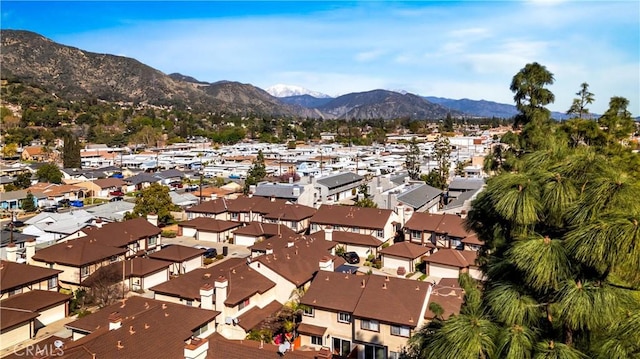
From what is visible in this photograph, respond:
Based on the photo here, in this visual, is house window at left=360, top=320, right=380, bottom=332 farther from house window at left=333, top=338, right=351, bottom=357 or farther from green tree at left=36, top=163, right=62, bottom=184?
green tree at left=36, top=163, right=62, bottom=184

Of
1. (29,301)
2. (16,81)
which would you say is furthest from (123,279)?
Answer: (16,81)

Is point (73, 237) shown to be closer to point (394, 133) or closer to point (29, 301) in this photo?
point (29, 301)

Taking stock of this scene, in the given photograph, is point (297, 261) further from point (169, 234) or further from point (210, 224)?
point (169, 234)

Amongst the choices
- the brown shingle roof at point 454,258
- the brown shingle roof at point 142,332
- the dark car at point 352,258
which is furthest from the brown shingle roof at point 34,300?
the brown shingle roof at point 454,258

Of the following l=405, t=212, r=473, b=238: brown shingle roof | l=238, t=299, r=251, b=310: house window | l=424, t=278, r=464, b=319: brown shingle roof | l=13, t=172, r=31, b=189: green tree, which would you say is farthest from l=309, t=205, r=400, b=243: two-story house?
l=13, t=172, r=31, b=189: green tree

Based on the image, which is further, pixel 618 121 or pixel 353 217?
pixel 353 217

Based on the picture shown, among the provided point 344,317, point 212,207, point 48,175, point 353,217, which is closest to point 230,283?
point 344,317

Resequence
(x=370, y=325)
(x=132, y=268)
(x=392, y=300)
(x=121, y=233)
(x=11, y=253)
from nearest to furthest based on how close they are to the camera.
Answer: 1. (x=370, y=325)
2. (x=392, y=300)
3. (x=132, y=268)
4. (x=11, y=253)
5. (x=121, y=233)
